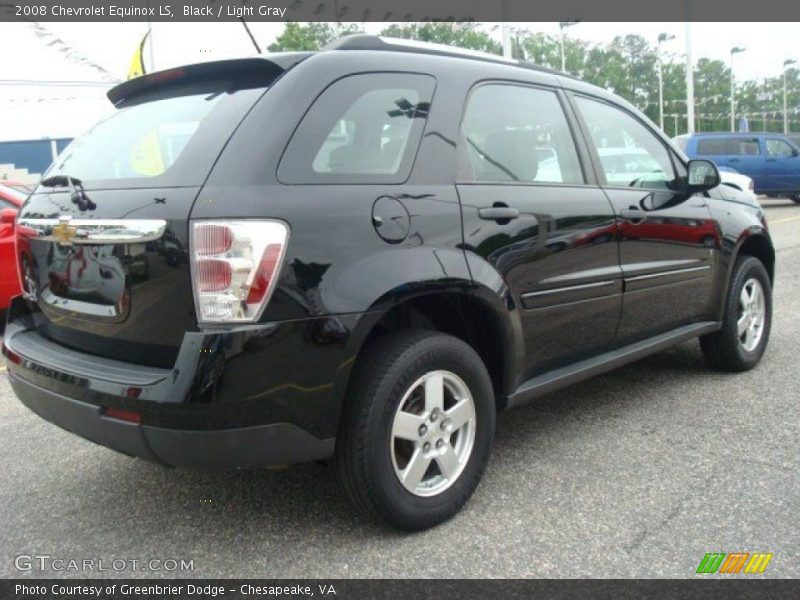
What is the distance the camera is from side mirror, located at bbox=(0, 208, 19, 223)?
21.5 ft

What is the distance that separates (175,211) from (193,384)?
0.55 m

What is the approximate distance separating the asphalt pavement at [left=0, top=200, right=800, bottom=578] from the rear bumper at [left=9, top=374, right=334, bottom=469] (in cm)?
42

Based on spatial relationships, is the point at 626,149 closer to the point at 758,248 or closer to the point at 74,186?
the point at 758,248

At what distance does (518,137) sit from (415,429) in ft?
4.63

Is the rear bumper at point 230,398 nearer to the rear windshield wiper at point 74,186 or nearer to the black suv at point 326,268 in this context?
the black suv at point 326,268

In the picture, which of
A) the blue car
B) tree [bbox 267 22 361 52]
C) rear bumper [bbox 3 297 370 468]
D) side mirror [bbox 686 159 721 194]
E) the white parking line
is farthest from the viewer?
tree [bbox 267 22 361 52]

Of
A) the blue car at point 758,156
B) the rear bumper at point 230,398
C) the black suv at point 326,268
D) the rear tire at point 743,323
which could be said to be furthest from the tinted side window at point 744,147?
the rear bumper at point 230,398

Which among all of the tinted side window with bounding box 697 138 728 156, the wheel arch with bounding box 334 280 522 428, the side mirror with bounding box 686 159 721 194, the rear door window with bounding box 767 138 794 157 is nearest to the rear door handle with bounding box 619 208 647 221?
the side mirror with bounding box 686 159 721 194

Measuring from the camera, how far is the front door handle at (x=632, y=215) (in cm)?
373

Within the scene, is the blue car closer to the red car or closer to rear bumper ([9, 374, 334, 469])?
the red car

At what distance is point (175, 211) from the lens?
94.9 inches

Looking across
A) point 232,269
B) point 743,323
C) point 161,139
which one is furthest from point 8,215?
point 743,323

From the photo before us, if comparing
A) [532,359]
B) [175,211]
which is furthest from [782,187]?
[175,211]

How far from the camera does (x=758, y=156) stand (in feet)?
65.8
